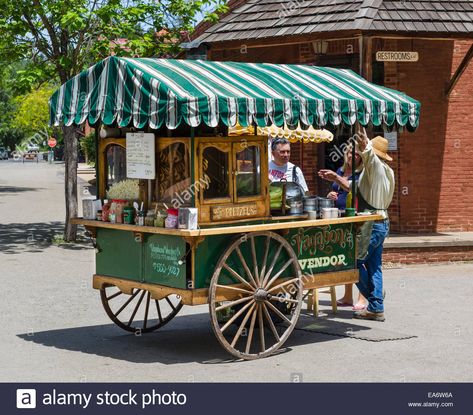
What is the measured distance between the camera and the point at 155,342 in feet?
30.8

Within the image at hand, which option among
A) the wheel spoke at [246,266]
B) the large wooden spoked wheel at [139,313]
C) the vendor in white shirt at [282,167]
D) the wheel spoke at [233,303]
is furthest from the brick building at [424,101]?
the wheel spoke at [233,303]

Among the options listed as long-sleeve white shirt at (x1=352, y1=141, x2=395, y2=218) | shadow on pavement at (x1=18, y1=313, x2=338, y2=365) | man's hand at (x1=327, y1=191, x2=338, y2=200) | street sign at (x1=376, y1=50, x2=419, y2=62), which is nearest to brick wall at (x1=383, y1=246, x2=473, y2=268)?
street sign at (x1=376, y1=50, x2=419, y2=62)

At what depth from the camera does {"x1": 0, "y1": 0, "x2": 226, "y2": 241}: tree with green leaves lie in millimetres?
16234

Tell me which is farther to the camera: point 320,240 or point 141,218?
point 320,240

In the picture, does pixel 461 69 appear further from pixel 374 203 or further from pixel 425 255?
pixel 374 203

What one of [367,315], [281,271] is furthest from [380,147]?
[281,271]

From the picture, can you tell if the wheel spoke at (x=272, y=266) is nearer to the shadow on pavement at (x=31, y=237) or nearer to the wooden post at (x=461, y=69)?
the wooden post at (x=461, y=69)

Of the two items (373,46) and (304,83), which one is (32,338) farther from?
(373,46)

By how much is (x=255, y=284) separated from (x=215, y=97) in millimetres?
1772

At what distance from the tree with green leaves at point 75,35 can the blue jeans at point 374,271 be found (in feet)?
23.7

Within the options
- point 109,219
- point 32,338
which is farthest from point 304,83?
point 32,338

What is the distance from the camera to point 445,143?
52.9 ft

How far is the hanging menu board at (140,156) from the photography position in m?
8.55

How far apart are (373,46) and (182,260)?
881 centimetres
